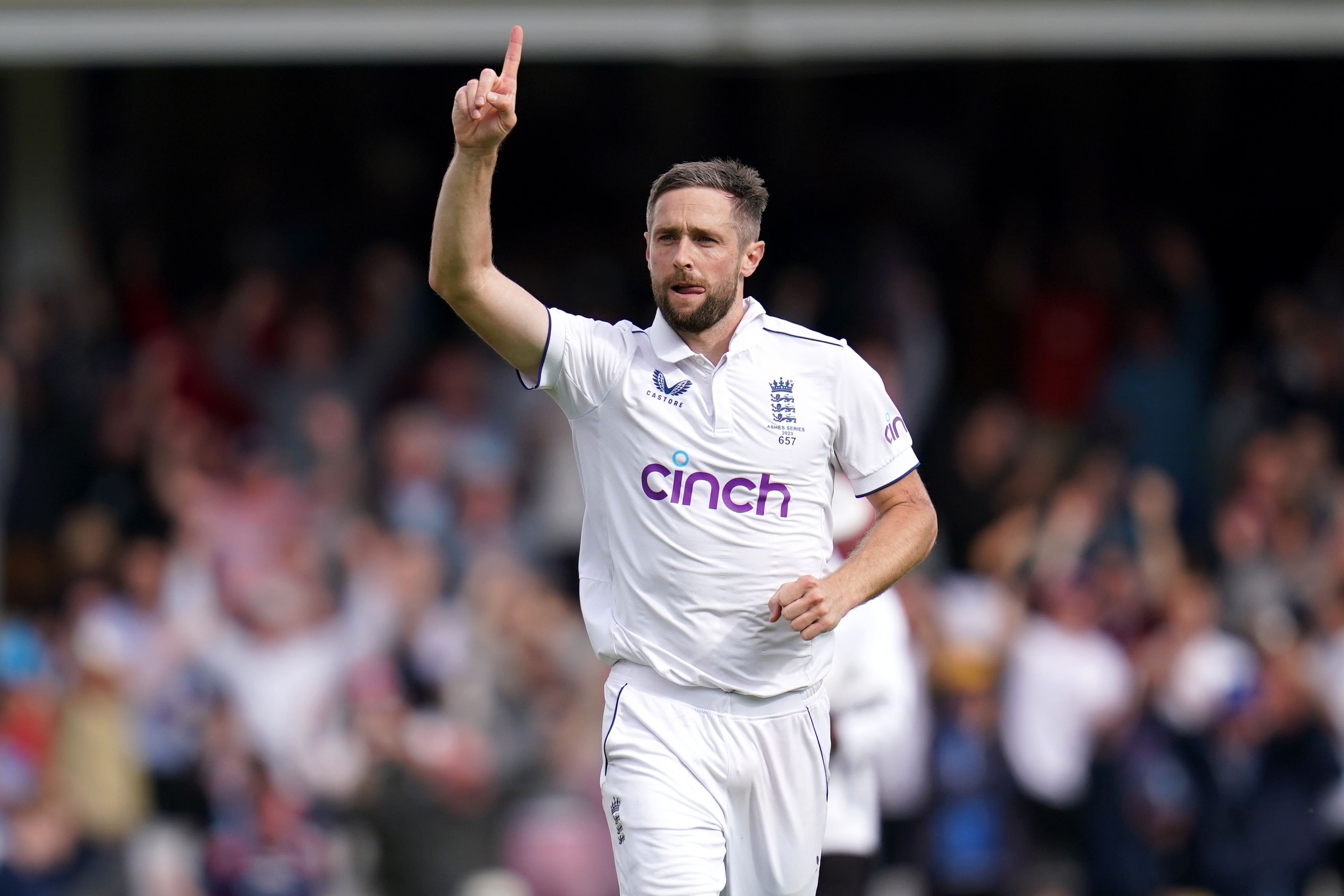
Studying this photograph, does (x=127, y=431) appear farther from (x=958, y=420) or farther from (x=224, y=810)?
(x=958, y=420)

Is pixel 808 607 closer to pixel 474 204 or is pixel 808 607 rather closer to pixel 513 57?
pixel 474 204

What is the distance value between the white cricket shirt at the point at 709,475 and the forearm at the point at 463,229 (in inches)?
13.1

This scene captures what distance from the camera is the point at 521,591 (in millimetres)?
11031

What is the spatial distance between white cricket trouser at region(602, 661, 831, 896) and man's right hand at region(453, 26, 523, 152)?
149 centimetres

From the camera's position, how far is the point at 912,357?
42.4ft

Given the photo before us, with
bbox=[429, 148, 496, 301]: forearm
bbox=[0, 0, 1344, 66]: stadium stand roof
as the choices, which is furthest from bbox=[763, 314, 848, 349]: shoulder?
bbox=[0, 0, 1344, 66]: stadium stand roof

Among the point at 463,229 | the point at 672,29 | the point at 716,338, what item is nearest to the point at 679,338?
the point at 716,338

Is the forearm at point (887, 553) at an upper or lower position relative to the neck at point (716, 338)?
lower

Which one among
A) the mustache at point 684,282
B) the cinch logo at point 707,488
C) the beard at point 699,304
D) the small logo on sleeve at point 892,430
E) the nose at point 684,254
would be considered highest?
the nose at point 684,254

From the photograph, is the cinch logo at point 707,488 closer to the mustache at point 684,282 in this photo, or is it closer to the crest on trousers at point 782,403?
the crest on trousers at point 782,403

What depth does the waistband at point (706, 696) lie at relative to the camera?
5.30 m

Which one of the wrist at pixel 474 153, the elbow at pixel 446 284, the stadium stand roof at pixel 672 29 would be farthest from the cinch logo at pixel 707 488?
the stadium stand roof at pixel 672 29

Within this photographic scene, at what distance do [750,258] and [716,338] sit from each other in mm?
242

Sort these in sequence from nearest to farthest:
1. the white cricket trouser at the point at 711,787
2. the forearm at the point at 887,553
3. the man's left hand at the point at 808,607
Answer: the man's left hand at the point at 808,607
the forearm at the point at 887,553
the white cricket trouser at the point at 711,787
